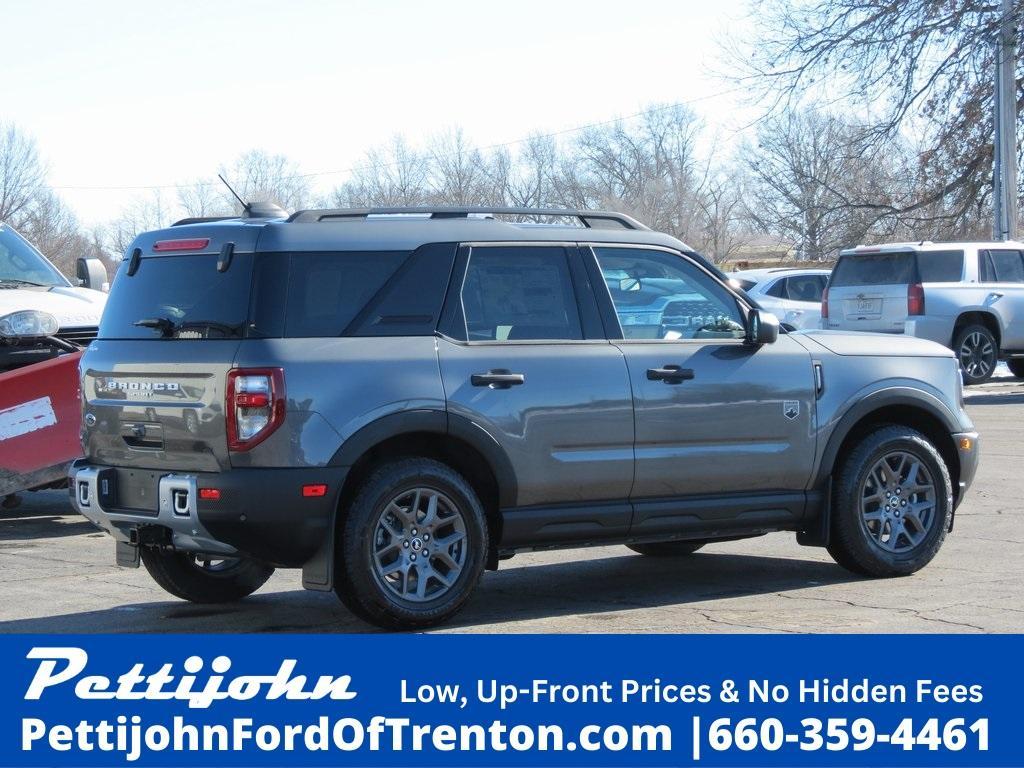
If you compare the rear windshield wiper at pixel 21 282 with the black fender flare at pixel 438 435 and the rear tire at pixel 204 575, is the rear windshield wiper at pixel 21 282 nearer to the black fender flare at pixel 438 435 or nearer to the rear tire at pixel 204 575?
the rear tire at pixel 204 575

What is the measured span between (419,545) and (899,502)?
110 inches

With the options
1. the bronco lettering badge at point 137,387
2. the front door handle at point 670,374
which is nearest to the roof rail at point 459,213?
the front door handle at point 670,374

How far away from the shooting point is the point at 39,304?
10969 mm

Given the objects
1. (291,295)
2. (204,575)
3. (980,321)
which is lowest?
(204,575)

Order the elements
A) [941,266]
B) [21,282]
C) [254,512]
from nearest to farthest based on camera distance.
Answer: [254,512] < [21,282] < [941,266]

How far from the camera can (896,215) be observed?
112 ft

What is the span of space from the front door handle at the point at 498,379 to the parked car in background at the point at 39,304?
4.68 metres

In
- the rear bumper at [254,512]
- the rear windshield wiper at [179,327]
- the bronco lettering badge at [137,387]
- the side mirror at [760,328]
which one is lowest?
the rear bumper at [254,512]

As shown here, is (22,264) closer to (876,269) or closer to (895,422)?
(895,422)

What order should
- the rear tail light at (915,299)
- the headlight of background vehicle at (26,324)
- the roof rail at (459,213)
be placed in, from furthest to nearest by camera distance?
the rear tail light at (915,299) → the headlight of background vehicle at (26,324) → the roof rail at (459,213)

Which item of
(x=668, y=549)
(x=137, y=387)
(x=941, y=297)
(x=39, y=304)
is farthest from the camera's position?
(x=941, y=297)

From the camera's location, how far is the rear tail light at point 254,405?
6520 millimetres

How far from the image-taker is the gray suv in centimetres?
662

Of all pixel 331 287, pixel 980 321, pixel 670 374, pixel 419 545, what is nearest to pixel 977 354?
pixel 980 321
